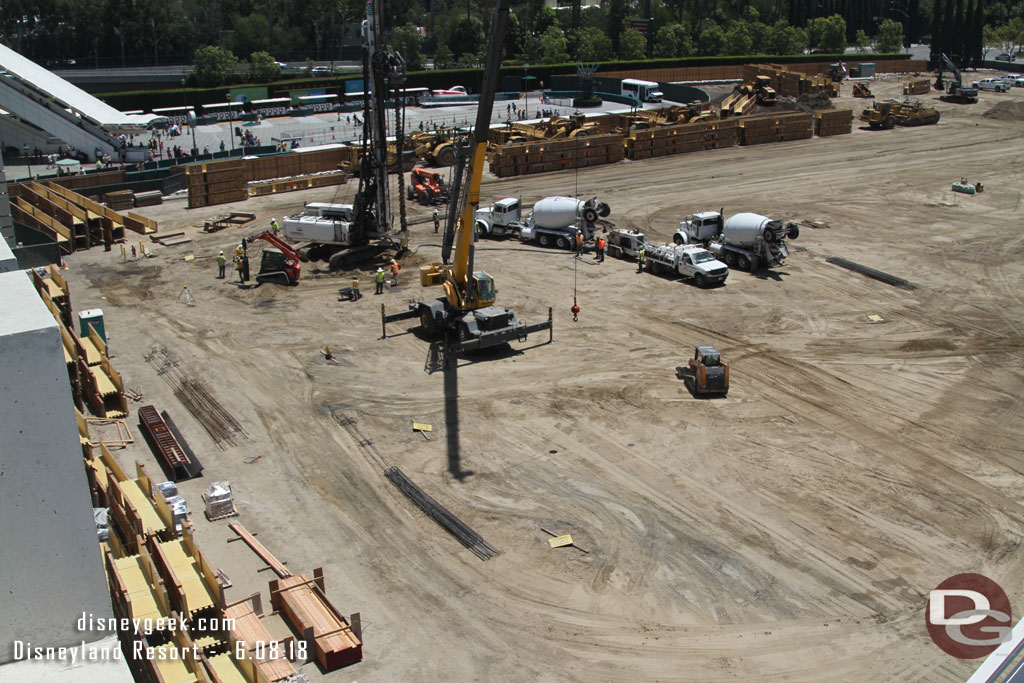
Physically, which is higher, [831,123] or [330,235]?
[831,123]

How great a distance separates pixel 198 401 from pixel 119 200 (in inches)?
1128

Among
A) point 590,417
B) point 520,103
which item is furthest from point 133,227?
point 520,103

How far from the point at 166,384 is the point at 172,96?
6692 cm

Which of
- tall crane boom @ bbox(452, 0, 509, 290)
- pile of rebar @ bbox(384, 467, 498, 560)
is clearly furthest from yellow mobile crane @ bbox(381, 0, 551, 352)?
pile of rebar @ bbox(384, 467, 498, 560)

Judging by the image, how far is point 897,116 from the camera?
75.6 meters

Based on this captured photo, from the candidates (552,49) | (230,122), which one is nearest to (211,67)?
(230,122)

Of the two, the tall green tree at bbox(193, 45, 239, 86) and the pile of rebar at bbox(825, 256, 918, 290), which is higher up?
the tall green tree at bbox(193, 45, 239, 86)

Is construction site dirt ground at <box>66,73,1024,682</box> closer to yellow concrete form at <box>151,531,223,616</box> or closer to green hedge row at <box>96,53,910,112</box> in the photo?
yellow concrete form at <box>151,531,223,616</box>

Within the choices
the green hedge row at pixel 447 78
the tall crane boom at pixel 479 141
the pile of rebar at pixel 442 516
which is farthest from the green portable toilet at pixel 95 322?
the green hedge row at pixel 447 78

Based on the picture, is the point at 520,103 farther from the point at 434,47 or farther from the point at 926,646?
the point at 926,646

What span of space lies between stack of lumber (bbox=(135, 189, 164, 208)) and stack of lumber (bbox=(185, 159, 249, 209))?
195 centimetres

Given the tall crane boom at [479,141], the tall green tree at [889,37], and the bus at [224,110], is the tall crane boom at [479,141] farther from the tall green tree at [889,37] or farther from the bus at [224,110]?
the tall green tree at [889,37]

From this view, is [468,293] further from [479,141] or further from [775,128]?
[775,128]

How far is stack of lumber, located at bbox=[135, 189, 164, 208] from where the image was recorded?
52.5 m
